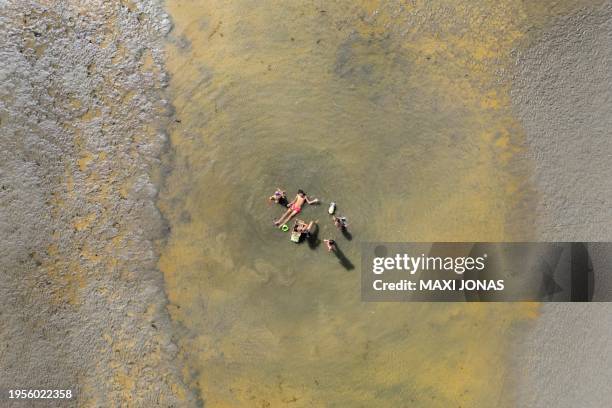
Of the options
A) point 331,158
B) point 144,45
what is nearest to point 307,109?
point 331,158

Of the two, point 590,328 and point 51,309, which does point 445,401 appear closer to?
point 590,328

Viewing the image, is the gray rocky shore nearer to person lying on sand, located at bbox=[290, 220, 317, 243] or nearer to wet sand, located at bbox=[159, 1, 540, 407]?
wet sand, located at bbox=[159, 1, 540, 407]

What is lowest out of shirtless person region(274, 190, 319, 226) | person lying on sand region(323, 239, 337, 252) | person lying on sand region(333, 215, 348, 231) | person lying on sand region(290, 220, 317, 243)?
person lying on sand region(323, 239, 337, 252)

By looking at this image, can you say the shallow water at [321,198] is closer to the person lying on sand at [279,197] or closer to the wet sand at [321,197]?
the wet sand at [321,197]

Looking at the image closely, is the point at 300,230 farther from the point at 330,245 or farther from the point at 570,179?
the point at 570,179

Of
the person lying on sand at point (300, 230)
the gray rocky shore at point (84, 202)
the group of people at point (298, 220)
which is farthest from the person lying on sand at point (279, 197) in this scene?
the gray rocky shore at point (84, 202)

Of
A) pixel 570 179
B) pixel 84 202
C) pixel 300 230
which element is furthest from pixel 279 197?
pixel 570 179

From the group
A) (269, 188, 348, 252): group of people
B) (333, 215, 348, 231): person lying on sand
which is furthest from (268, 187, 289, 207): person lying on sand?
(333, 215, 348, 231): person lying on sand
